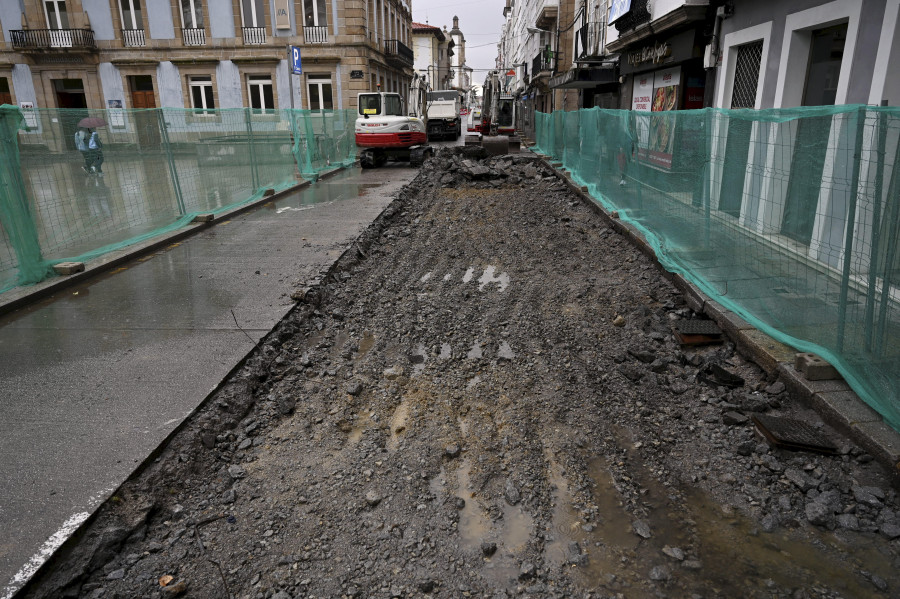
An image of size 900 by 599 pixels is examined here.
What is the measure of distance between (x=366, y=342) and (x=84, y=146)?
4680 millimetres

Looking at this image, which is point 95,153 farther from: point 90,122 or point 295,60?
point 295,60

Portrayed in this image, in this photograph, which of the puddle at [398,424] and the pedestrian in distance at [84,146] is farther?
the pedestrian in distance at [84,146]

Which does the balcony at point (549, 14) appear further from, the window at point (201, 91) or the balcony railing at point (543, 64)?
the window at point (201, 91)

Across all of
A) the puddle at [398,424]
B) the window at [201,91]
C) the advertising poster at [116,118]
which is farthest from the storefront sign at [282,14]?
the puddle at [398,424]

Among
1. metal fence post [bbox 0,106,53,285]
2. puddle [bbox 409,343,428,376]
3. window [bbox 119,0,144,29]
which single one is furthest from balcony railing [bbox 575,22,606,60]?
window [bbox 119,0,144,29]

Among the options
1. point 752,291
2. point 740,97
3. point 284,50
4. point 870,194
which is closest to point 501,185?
point 740,97

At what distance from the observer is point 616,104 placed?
2027 cm

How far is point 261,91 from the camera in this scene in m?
28.6

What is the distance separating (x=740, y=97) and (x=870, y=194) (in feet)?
22.8

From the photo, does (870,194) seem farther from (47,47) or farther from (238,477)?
(47,47)

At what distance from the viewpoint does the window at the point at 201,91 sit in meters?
28.4

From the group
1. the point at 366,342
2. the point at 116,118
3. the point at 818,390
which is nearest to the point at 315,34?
the point at 116,118

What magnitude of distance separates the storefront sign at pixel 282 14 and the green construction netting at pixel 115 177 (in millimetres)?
17284

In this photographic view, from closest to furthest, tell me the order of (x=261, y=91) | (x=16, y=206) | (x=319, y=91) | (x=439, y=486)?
(x=439, y=486)
(x=16, y=206)
(x=261, y=91)
(x=319, y=91)
